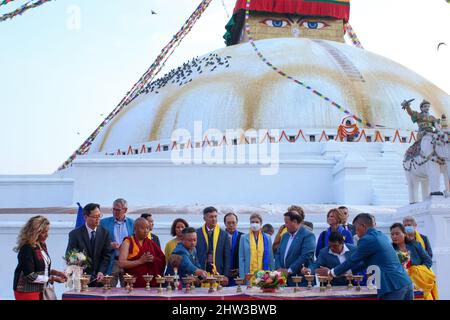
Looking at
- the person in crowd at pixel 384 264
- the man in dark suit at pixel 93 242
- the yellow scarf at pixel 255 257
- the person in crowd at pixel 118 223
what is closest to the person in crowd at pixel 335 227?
the yellow scarf at pixel 255 257

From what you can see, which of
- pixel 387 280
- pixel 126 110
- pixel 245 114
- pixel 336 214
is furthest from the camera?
pixel 126 110

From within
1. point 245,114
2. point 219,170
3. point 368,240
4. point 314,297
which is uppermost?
point 245,114

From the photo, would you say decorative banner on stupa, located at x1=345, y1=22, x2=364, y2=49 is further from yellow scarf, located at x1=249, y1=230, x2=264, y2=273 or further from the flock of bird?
yellow scarf, located at x1=249, y1=230, x2=264, y2=273

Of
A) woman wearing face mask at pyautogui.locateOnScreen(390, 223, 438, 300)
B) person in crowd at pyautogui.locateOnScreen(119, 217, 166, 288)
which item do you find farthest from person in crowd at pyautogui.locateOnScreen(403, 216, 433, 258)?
person in crowd at pyautogui.locateOnScreen(119, 217, 166, 288)

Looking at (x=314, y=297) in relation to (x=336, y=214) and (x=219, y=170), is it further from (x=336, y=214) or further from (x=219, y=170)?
(x=219, y=170)

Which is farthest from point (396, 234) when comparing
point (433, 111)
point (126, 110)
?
point (126, 110)

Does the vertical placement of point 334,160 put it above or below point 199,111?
below

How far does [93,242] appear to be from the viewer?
14.5 feet

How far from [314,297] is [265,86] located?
1160cm

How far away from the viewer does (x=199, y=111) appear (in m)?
14.7

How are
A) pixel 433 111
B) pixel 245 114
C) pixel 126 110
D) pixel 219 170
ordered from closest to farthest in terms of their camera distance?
pixel 219 170
pixel 245 114
pixel 433 111
pixel 126 110

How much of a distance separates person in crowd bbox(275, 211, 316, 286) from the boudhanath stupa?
9.61 ft

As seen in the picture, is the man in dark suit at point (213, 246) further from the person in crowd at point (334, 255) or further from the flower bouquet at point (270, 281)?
the flower bouquet at point (270, 281)

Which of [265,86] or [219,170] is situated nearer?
[219,170]
